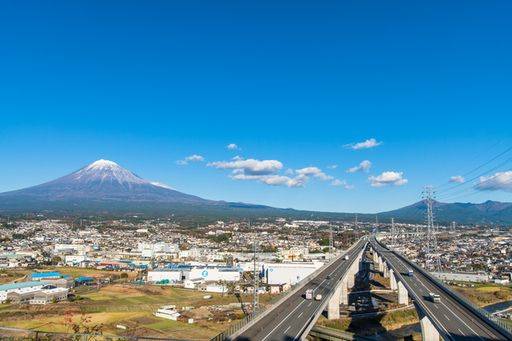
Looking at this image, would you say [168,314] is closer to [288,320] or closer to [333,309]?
[333,309]

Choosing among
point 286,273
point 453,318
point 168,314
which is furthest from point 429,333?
point 286,273

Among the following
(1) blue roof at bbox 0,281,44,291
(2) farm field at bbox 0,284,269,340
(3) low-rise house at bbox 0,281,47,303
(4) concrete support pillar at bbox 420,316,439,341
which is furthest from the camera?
(1) blue roof at bbox 0,281,44,291

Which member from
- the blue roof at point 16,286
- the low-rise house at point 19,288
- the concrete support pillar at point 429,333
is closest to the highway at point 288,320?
the concrete support pillar at point 429,333

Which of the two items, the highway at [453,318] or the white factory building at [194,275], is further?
the white factory building at [194,275]

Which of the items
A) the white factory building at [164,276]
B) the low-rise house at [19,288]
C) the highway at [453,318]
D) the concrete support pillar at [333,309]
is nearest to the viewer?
the highway at [453,318]

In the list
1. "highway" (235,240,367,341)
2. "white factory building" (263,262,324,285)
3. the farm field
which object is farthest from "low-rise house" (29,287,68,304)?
"highway" (235,240,367,341)

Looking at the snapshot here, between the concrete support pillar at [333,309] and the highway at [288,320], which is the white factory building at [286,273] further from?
the concrete support pillar at [333,309]

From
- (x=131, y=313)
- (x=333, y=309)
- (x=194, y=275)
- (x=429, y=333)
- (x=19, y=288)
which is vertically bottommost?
(x=131, y=313)

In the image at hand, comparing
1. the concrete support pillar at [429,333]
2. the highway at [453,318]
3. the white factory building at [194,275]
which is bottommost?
the white factory building at [194,275]

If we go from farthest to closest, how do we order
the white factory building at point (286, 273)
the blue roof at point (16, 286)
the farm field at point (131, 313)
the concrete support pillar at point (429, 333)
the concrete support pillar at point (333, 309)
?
1. the white factory building at point (286, 273)
2. the blue roof at point (16, 286)
3. the concrete support pillar at point (333, 309)
4. the farm field at point (131, 313)
5. the concrete support pillar at point (429, 333)

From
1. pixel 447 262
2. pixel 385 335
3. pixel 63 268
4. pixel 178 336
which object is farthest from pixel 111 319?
pixel 447 262

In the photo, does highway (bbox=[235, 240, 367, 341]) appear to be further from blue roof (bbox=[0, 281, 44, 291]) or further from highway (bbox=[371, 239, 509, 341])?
blue roof (bbox=[0, 281, 44, 291])
